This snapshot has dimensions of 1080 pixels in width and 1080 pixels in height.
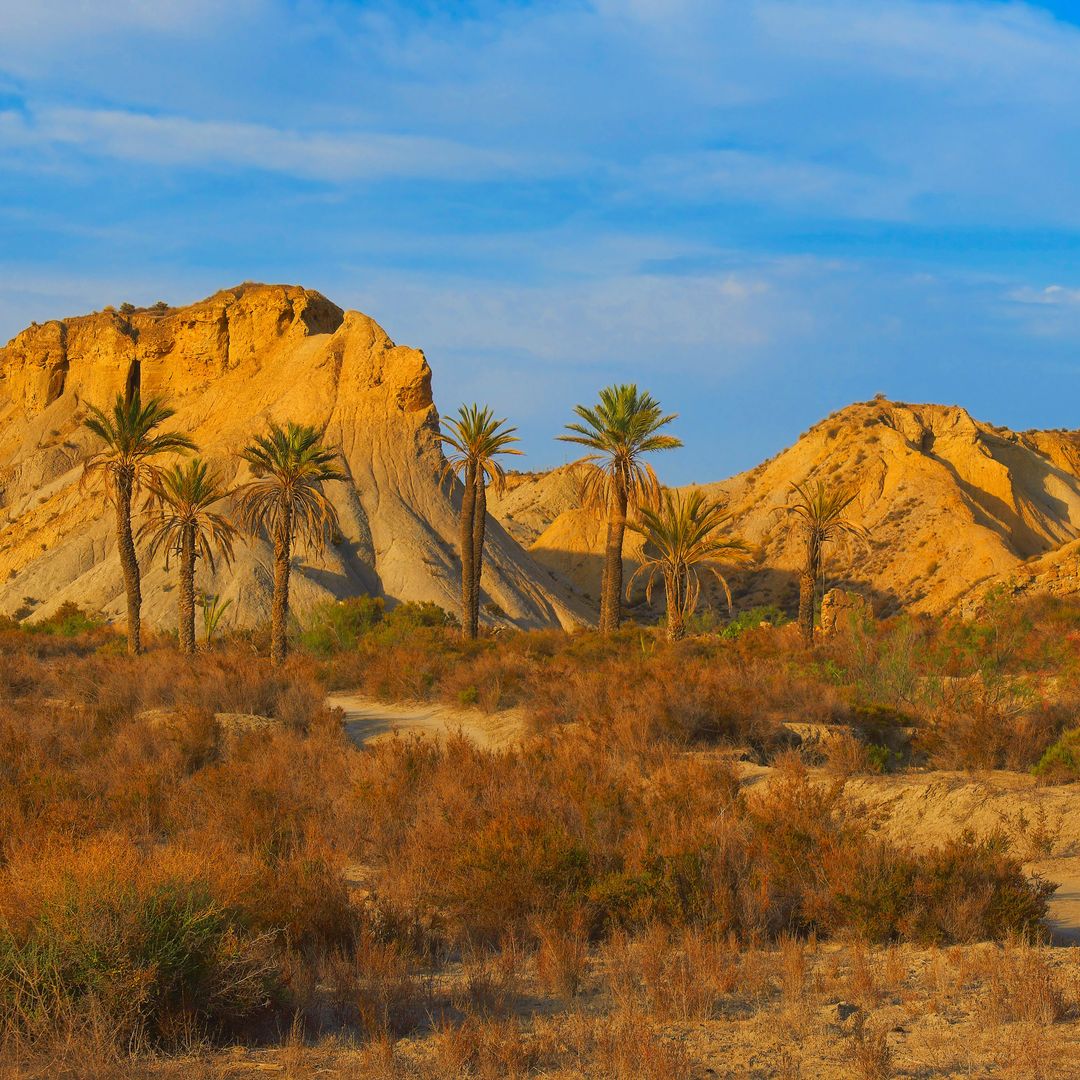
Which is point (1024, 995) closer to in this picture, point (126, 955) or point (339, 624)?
point (126, 955)

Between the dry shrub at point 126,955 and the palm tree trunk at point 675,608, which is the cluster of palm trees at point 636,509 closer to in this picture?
the palm tree trunk at point 675,608

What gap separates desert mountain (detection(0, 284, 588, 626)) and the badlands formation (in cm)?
11

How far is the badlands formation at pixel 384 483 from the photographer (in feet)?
165

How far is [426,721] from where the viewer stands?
20500 millimetres

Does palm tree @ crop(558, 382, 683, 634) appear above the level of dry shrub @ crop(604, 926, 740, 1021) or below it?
above

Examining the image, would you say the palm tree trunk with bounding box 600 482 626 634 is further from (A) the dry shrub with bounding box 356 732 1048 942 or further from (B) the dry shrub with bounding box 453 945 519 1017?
(B) the dry shrub with bounding box 453 945 519 1017

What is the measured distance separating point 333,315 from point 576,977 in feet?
207

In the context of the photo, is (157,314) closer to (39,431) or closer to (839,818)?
(39,431)

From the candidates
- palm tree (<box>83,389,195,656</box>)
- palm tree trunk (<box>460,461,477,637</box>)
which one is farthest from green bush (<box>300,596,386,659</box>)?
palm tree (<box>83,389,195,656</box>)

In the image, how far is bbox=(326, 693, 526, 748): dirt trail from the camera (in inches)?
704

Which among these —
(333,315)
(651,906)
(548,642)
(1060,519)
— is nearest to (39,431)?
(333,315)

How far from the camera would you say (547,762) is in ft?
43.1

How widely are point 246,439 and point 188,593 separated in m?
23.5

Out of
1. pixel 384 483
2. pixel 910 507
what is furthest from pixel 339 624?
pixel 910 507
